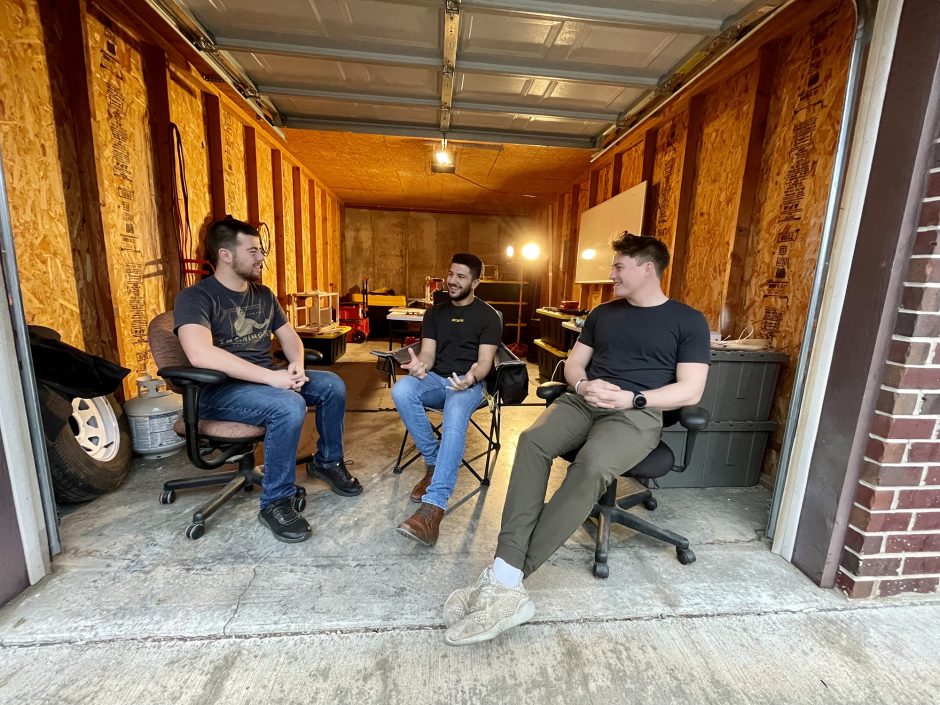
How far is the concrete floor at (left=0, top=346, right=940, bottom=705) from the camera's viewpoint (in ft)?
3.69

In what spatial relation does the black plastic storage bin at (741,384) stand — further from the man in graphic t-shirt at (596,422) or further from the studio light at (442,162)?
the studio light at (442,162)

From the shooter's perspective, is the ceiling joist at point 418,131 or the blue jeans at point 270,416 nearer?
the blue jeans at point 270,416

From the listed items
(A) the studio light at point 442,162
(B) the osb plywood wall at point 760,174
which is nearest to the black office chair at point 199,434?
(B) the osb plywood wall at point 760,174

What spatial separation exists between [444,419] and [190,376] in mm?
1049

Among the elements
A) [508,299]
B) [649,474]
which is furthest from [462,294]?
[508,299]

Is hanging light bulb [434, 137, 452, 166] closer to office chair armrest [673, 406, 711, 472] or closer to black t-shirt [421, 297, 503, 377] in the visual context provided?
black t-shirt [421, 297, 503, 377]

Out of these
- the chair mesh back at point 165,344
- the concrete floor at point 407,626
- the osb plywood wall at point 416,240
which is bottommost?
the concrete floor at point 407,626

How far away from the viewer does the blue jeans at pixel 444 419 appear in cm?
183

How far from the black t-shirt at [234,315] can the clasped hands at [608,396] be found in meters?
1.56

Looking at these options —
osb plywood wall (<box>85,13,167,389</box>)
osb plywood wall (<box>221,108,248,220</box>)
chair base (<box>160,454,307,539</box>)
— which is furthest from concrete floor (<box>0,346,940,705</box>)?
osb plywood wall (<box>221,108,248,220</box>)

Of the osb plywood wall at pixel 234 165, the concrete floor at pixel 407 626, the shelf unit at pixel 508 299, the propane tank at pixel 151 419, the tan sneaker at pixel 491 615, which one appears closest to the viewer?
the concrete floor at pixel 407 626

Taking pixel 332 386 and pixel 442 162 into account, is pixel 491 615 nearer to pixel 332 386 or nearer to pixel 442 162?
Answer: pixel 332 386

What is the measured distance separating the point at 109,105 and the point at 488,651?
3580 mm

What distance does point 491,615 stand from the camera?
4.15 ft
